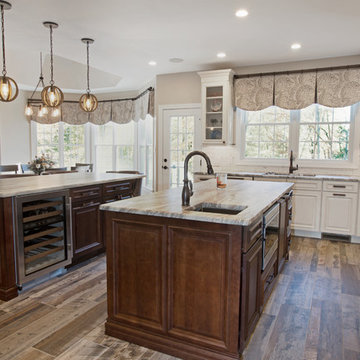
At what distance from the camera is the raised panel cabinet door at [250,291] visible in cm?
182

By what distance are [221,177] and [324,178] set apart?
2.18 m

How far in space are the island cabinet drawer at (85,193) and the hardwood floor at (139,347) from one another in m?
0.76

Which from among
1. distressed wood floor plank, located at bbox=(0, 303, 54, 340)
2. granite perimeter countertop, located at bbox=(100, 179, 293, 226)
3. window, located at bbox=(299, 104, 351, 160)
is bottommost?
distressed wood floor plank, located at bbox=(0, 303, 54, 340)

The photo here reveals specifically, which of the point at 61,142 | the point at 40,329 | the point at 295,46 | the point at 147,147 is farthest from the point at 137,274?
the point at 61,142

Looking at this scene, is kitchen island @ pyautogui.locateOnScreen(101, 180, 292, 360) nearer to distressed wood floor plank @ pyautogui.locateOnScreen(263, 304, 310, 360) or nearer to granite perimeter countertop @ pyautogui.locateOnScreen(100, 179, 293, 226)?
granite perimeter countertop @ pyautogui.locateOnScreen(100, 179, 293, 226)

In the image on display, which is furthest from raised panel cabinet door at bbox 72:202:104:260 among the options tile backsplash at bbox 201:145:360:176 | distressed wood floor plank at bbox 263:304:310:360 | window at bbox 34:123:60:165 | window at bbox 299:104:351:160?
window at bbox 34:123:60:165

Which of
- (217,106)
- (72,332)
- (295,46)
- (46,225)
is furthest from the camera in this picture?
(217,106)

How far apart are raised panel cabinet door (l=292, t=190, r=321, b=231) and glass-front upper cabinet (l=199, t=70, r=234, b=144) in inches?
60.0

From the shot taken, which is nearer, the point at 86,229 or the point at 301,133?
the point at 86,229

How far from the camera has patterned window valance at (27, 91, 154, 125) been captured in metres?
7.49

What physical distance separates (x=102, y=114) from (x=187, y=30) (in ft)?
14.6

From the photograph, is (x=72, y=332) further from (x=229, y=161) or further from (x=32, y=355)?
(x=229, y=161)

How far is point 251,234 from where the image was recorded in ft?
6.28

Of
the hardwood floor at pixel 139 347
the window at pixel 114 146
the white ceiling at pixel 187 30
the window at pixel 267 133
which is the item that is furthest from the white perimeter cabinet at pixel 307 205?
the window at pixel 114 146
